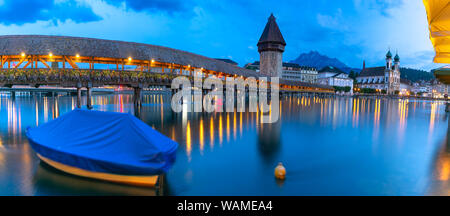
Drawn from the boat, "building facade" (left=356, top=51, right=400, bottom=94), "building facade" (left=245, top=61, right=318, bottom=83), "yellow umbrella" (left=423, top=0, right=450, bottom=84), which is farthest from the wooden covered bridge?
"building facade" (left=356, top=51, right=400, bottom=94)

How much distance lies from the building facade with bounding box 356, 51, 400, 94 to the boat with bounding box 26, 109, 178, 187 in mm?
184485

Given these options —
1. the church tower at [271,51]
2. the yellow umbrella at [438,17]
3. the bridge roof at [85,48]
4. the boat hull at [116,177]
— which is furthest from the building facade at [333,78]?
the boat hull at [116,177]

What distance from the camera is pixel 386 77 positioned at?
158m

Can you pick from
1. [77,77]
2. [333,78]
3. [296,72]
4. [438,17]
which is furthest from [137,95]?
[333,78]

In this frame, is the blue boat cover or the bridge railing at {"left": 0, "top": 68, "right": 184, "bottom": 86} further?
the bridge railing at {"left": 0, "top": 68, "right": 184, "bottom": 86}

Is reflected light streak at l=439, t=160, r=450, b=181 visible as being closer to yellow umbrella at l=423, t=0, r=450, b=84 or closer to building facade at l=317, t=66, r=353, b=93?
yellow umbrella at l=423, t=0, r=450, b=84

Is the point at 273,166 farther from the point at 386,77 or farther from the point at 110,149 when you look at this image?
the point at 386,77

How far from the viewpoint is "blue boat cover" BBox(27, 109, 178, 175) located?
6359 millimetres
